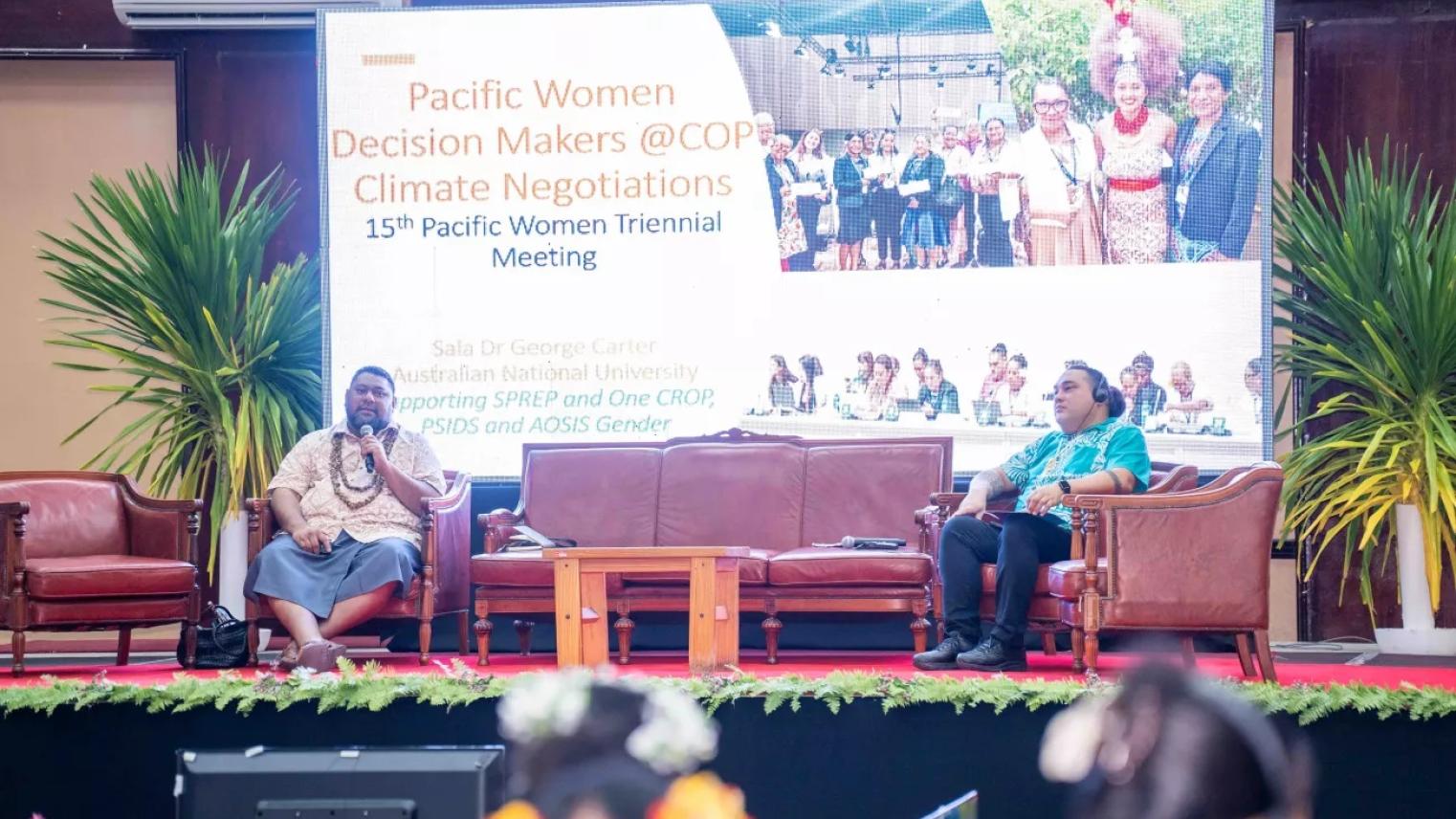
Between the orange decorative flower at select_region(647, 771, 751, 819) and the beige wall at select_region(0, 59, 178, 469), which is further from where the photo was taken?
the beige wall at select_region(0, 59, 178, 469)

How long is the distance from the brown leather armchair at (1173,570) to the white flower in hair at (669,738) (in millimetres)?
3880

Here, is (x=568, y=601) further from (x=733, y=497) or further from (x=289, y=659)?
(x=733, y=497)

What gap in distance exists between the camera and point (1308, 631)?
6523 mm

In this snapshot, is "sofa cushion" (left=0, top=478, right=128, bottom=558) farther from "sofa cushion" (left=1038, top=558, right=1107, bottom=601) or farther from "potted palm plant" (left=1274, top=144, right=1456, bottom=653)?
"potted palm plant" (left=1274, top=144, right=1456, bottom=653)

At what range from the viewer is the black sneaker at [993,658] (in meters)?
4.72

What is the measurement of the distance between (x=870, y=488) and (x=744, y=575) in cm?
78

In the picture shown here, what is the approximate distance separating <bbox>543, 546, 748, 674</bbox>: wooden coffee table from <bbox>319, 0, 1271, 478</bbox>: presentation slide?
146cm

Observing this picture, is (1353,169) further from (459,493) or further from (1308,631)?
(459,493)

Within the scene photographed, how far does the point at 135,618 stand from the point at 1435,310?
470 cm

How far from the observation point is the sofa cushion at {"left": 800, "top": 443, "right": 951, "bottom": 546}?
227 inches

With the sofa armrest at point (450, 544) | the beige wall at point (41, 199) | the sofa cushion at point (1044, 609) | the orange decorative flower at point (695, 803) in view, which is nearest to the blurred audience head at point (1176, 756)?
the orange decorative flower at point (695, 803)

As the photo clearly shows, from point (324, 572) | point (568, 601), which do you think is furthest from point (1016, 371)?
point (324, 572)

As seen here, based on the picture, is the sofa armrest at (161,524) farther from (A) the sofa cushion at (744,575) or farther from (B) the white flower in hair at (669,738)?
(B) the white flower in hair at (669,738)

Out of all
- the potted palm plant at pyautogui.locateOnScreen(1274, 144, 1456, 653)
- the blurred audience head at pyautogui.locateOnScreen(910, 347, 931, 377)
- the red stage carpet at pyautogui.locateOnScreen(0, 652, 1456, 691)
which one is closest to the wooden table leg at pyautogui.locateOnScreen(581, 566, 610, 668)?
the red stage carpet at pyautogui.locateOnScreen(0, 652, 1456, 691)
